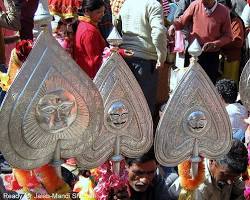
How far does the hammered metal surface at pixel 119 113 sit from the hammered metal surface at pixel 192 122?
8 centimetres

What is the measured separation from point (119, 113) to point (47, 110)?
0.98 ft

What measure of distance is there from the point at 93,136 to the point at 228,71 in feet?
10.5

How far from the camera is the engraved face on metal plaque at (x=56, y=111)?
2.15m

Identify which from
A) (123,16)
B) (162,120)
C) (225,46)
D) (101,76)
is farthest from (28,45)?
(225,46)

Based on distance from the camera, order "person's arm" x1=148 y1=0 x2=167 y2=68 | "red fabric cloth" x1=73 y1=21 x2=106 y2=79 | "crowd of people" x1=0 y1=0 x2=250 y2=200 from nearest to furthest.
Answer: "crowd of people" x1=0 y1=0 x2=250 y2=200, "red fabric cloth" x1=73 y1=21 x2=106 y2=79, "person's arm" x1=148 y1=0 x2=167 y2=68

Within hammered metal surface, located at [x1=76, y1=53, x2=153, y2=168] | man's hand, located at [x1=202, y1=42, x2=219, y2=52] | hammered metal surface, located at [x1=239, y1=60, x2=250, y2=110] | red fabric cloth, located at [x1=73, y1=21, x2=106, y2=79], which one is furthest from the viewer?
man's hand, located at [x1=202, y1=42, x2=219, y2=52]

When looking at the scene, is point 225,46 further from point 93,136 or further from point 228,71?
point 93,136

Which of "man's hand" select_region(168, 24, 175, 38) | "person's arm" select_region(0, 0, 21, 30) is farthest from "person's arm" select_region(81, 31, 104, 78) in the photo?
"man's hand" select_region(168, 24, 175, 38)

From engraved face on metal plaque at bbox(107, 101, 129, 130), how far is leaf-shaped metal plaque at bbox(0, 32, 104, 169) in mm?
81

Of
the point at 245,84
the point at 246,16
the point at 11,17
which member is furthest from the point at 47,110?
the point at 246,16

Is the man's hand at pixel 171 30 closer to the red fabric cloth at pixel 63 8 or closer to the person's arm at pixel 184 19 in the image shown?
the person's arm at pixel 184 19

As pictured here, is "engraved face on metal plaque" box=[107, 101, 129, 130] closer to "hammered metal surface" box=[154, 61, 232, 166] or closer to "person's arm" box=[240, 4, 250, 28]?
"hammered metal surface" box=[154, 61, 232, 166]

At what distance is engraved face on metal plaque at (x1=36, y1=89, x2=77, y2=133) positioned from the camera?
2148 mm

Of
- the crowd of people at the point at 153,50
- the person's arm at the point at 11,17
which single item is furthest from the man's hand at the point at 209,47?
the person's arm at the point at 11,17
